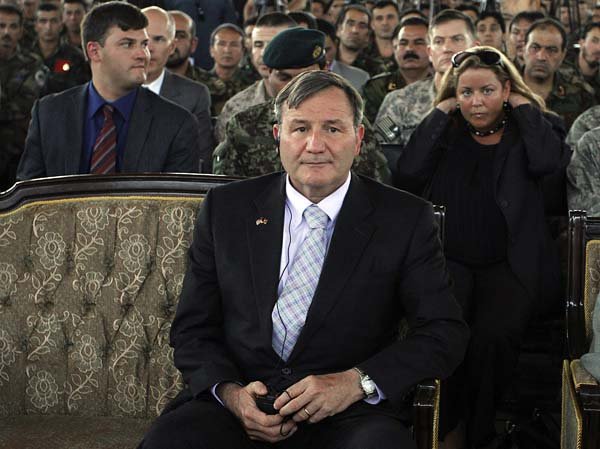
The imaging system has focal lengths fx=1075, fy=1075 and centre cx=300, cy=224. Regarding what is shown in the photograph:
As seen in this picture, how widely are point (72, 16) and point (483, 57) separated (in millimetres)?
5093

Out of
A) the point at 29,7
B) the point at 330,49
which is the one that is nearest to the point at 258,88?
the point at 330,49

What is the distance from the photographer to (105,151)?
3.91 meters

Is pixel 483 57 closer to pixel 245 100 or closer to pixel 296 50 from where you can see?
pixel 296 50

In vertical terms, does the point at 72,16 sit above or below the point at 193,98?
above

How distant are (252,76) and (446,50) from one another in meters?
1.98

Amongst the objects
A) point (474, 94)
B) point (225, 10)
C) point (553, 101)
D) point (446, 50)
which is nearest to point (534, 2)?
point (225, 10)

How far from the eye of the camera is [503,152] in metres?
3.81

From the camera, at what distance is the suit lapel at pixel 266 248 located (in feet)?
8.48

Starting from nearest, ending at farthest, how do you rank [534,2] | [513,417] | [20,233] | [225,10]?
[20,233] < [513,417] < [225,10] < [534,2]

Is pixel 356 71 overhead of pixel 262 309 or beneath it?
overhead

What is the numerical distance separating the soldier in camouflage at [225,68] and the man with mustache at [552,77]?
71.0 inches

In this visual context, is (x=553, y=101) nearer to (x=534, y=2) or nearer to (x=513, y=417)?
(x=513, y=417)

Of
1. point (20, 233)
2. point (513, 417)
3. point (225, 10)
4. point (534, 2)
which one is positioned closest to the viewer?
point (20, 233)

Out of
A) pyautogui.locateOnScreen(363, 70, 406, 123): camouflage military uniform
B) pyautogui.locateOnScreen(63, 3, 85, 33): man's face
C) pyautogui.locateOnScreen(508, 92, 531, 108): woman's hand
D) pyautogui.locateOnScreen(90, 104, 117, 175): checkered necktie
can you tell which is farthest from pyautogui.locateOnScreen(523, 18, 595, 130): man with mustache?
pyautogui.locateOnScreen(63, 3, 85, 33): man's face
